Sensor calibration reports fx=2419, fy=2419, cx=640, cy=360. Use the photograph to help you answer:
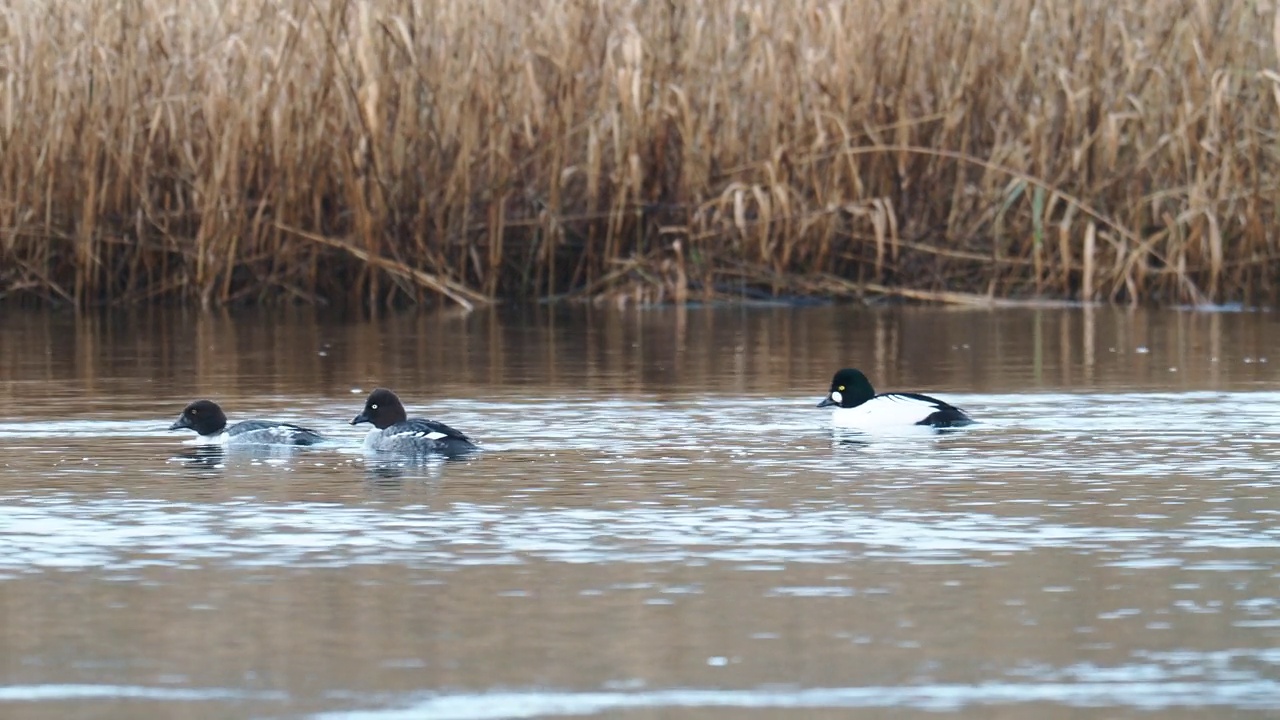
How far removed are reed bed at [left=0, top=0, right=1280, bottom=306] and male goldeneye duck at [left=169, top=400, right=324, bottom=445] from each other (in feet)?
20.0

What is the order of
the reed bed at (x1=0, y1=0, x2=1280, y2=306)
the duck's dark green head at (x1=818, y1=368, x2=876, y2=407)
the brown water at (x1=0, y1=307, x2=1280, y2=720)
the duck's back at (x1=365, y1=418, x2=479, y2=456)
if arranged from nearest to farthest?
1. the brown water at (x1=0, y1=307, x2=1280, y2=720)
2. the duck's back at (x1=365, y1=418, x2=479, y2=456)
3. the duck's dark green head at (x1=818, y1=368, x2=876, y2=407)
4. the reed bed at (x1=0, y1=0, x2=1280, y2=306)

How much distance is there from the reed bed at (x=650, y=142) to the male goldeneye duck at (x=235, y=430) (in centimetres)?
609

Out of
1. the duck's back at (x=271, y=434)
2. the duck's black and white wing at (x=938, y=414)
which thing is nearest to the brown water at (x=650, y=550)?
the duck's back at (x=271, y=434)

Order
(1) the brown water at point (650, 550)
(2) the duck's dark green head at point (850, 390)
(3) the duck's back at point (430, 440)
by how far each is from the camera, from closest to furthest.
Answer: (1) the brown water at point (650, 550)
(3) the duck's back at point (430, 440)
(2) the duck's dark green head at point (850, 390)

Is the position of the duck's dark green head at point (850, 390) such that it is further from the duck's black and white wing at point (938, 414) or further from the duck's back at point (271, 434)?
the duck's back at point (271, 434)

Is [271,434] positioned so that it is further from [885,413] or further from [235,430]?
[885,413]

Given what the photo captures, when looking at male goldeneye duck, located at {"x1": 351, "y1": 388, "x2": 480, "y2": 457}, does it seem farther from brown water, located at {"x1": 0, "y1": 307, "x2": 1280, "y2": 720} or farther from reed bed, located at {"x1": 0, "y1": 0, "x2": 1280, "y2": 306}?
reed bed, located at {"x1": 0, "y1": 0, "x2": 1280, "y2": 306}

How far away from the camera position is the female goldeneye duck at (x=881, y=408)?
8797 mm

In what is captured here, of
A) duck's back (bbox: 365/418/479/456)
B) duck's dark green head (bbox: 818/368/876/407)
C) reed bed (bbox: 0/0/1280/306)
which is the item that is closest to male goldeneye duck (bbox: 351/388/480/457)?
duck's back (bbox: 365/418/479/456)

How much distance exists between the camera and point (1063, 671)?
4449 millimetres

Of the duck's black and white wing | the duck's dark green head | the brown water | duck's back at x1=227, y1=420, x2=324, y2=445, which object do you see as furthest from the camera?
the duck's dark green head

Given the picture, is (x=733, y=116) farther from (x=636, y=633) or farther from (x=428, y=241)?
(x=636, y=633)

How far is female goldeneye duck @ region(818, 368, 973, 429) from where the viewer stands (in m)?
8.80

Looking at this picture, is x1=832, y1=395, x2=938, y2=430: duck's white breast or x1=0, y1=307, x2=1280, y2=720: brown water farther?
x1=832, y1=395, x2=938, y2=430: duck's white breast
